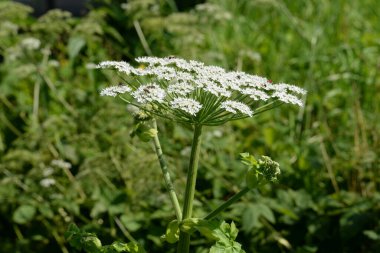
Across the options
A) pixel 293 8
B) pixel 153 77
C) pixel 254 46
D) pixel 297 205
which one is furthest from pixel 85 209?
pixel 293 8

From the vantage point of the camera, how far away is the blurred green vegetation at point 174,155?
3514 mm

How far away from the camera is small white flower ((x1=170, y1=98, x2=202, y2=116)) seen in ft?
5.87

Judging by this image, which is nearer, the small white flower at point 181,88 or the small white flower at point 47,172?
the small white flower at point 181,88

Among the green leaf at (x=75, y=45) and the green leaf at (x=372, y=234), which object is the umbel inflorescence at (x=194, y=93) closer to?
the green leaf at (x=372, y=234)

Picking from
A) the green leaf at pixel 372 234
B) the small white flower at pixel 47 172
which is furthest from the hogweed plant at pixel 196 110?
the small white flower at pixel 47 172

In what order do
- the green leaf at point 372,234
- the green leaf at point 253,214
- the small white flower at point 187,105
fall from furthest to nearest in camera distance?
the green leaf at point 372,234, the green leaf at point 253,214, the small white flower at point 187,105

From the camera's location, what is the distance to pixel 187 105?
5.91ft

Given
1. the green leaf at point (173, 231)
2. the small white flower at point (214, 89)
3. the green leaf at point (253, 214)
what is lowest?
the green leaf at point (253, 214)

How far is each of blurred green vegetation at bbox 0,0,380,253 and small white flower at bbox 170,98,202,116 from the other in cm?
147

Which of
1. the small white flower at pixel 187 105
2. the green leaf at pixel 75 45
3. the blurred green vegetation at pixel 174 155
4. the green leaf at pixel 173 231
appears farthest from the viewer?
the green leaf at pixel 75 45

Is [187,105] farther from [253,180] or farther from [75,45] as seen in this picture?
[75,45]

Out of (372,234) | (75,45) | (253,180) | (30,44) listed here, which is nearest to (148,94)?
(253,180)

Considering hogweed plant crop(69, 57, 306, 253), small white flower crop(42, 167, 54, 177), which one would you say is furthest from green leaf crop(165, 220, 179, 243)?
small white flower crop(42, 167, 54, 177)

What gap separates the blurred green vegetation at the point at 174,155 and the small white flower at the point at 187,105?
1.47m
